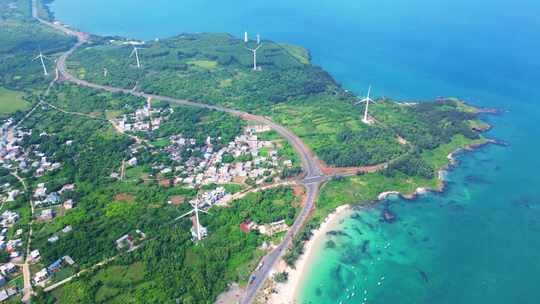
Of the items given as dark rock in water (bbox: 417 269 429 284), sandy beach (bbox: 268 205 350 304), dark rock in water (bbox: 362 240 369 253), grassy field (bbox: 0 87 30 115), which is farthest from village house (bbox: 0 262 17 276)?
grassy field (bbox: 0 87 30 115)

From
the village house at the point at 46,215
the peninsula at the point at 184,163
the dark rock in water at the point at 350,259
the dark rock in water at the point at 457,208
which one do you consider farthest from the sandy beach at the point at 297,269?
the village house at the point at 46,215

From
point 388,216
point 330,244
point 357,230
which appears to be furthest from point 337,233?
point 388,216

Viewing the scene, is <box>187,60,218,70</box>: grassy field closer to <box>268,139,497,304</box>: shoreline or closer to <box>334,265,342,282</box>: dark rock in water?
<box>268,139,497,304</box>: shoreline

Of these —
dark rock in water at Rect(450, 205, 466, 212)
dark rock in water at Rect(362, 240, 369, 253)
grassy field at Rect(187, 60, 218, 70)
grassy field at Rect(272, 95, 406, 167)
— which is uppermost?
grassy field at Rect(187, 60, 218, 70)

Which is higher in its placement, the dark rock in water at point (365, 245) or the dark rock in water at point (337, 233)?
the dark rock in water at point (337, 233)

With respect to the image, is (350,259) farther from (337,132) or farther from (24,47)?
(24,47)

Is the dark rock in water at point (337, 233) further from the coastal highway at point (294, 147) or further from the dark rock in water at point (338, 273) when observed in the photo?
the dark rock in water at point (338, 273)
